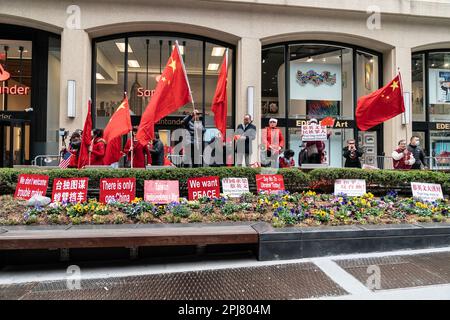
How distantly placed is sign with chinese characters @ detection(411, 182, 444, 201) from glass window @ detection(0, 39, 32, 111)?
1492 cm

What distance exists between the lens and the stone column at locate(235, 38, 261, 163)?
14859 mm

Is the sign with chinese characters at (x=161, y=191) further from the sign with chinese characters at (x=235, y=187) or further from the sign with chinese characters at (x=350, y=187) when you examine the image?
the sign with chinese characters at (x=350, y=187)

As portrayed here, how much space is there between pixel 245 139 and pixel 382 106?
3.91 metres

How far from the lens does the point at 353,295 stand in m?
3.97

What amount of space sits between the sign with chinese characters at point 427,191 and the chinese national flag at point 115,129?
22.2ft

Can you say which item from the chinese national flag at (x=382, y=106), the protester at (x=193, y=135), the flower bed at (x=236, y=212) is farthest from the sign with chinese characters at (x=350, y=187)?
the protester at (x=193, y=135)

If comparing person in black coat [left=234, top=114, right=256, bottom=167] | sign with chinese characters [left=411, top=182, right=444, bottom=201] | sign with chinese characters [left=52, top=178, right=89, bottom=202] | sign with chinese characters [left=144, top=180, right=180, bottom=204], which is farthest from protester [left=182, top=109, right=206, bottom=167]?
sign with chinese characters [left=411, top=182, right=444, bottom=201]

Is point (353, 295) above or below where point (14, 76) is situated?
below

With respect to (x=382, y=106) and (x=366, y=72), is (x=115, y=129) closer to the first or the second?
(x=382, y=106)

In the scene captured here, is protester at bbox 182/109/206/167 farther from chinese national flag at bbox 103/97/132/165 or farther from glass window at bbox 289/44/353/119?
glass window at bbox 289/44/353/119

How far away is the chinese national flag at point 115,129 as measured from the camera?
8.75m
